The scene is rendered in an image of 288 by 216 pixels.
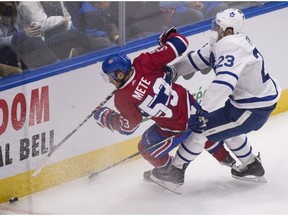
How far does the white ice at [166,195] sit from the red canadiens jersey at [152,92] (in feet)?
1.23

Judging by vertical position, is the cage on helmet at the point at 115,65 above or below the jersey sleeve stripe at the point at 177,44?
below

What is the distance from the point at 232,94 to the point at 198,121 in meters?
0.21

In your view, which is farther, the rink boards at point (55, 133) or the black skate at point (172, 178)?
the black skate at point (172, 178)

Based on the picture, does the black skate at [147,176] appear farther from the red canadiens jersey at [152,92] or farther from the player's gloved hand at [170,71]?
the player's gloved hand at [170,71]

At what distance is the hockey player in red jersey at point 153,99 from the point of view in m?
4.35

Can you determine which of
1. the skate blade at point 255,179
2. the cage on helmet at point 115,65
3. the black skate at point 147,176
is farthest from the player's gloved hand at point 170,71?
the skate blade at point 255,179

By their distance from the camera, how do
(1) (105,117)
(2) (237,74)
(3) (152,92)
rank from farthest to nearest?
1. (1) (105,117)
2. (3) (152,92)
3. (2) (237,74)

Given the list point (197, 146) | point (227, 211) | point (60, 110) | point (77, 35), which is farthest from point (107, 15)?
point (227, 211)

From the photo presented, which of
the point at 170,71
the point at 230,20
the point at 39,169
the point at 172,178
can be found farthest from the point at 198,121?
the point at 39,169

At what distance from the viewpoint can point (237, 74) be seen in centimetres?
425

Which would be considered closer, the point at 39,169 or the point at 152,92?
the point at 152,92

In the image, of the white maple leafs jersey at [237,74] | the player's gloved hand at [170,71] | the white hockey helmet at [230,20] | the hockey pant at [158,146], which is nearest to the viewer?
the white maple leafs jersey at [237,74]

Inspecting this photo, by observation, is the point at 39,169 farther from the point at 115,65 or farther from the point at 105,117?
the point at 115,65

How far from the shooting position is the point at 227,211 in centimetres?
448
